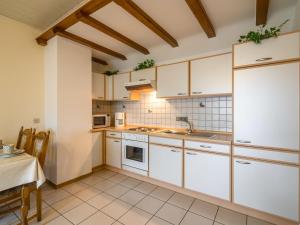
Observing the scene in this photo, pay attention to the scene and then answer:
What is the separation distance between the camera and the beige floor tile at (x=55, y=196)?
2.10 metres

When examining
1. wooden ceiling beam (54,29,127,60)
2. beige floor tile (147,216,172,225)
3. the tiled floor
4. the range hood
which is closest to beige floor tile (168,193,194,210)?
the tiled floor

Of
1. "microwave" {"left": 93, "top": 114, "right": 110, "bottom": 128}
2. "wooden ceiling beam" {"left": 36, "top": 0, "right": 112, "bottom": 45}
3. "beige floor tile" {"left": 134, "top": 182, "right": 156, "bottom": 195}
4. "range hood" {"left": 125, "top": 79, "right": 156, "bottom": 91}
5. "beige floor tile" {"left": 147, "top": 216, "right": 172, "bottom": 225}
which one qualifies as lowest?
"beige floor tile" {"left": 147, "top": 216, "right": 172, "bottom": 225}

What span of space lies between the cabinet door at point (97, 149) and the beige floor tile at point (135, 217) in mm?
1424

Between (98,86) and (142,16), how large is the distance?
1817 millimetres

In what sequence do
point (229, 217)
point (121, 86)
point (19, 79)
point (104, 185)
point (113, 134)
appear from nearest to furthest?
point (229, 217) < point (19, 79) < point (104, 185) < point (113, 134) < point (121, 86)

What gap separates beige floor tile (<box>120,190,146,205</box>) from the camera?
6.86 feet

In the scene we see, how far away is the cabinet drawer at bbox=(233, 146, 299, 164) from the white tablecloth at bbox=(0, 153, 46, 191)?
87.3 inches

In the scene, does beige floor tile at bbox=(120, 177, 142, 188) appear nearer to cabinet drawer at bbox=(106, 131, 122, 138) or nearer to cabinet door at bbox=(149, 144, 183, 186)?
cabinet door at bbox=(149, 144, 183, 186)

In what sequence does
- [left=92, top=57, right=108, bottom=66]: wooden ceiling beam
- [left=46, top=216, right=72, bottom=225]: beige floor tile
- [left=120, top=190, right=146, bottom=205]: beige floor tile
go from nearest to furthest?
[left=46, top=216, right=72, bottom=225]: beige floor tile, [left=120, top=190, right=146, bottom=205]: beige floor tile, [left=92, top=57, right=108, bottom=66]: wooden ceiling beam

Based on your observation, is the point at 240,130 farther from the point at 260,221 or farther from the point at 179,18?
the point at 179,18

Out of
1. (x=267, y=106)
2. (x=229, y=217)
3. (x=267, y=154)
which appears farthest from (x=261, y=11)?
(x=229, y=217)

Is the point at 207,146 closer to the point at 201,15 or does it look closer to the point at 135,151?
the point at 135,151

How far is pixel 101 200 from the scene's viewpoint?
6.93ft

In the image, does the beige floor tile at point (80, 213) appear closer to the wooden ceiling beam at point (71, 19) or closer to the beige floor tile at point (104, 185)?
the beige floor tile at point (104, 185)
